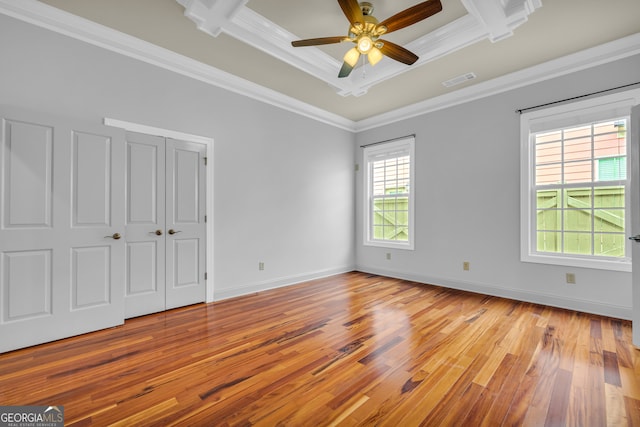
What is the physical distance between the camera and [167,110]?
3436mm

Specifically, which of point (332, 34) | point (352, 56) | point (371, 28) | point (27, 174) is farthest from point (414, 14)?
point (27, 174)

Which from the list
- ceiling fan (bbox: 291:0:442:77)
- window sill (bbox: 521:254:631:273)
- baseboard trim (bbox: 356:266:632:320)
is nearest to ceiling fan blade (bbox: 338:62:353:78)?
ceiling fan (bbox: 291:0:442:77)

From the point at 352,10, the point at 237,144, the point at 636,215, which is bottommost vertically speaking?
the point at 636,215

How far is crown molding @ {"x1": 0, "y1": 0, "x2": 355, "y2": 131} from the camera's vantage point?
2.58m

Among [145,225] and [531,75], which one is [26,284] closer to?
[145,225]

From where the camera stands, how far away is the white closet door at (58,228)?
7.97 feet

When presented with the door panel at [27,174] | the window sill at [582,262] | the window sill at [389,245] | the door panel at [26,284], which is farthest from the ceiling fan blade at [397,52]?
the door panel at [26,284]

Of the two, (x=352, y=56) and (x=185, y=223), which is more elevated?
(x=352, y=56)

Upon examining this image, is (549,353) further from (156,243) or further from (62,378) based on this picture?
(156,243)

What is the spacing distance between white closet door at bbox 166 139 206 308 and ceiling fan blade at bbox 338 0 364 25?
2.34 meters

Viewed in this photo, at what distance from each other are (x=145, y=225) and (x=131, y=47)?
1.93 m

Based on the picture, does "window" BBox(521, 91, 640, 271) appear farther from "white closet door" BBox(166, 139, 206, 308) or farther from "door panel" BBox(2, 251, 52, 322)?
"door panel" BBox(2, 251, 52, 322)

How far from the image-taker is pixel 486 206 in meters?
4.15

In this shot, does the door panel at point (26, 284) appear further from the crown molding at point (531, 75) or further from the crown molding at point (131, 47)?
the crown molding at point (531, 75)
